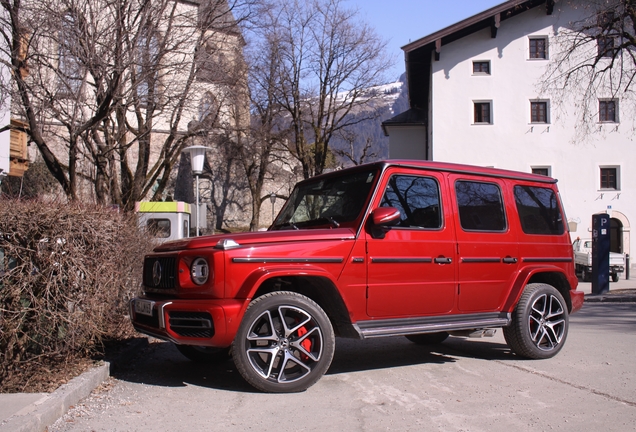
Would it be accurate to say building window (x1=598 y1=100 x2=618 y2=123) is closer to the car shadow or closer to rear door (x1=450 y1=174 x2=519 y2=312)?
the car shadow

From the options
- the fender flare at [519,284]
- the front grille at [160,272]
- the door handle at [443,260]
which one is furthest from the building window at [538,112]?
the front grille at [160,272]

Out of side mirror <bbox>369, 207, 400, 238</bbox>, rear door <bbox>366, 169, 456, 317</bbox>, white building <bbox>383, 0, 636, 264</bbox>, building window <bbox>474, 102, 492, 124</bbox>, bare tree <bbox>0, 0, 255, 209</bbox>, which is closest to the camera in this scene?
side mirror <bbox>369, 207, 400, 238</bbox>

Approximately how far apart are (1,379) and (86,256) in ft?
3.73

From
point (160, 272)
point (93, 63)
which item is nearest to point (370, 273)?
point (160, 272)

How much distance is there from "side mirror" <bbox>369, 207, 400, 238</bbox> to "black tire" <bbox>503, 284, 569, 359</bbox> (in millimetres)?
1926

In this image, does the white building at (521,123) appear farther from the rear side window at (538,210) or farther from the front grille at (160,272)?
the front grille at (160,272)

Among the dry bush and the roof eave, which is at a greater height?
the roof eave

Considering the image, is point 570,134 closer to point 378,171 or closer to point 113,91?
point 113,91

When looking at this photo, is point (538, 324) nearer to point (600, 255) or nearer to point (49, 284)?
point (49, 284)

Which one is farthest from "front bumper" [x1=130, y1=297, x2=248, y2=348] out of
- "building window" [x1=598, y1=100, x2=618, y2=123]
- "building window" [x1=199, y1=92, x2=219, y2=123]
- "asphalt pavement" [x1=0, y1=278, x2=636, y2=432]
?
"building window" [x1=598, y1=100, x2=618, y2=123]

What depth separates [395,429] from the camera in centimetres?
416

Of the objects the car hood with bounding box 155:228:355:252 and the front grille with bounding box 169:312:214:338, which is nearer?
the front grille with bounding box 169:312:214:338

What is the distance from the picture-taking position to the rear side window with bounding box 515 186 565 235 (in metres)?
A: 6.71

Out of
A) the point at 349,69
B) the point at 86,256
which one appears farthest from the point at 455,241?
the point at 349,69
